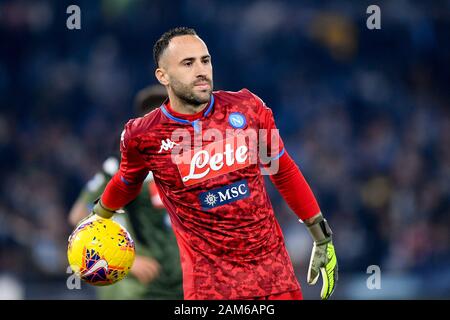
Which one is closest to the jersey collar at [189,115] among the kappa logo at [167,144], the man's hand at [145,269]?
the kappa logo at [167,144]

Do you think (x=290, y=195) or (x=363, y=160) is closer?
(x=290, y=195)

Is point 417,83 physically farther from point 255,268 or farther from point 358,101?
point 255,268

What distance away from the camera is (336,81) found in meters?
14.8

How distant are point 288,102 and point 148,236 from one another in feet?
22.6

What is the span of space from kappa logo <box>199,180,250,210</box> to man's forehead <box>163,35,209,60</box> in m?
0.83

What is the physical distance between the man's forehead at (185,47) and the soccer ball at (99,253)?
1208 mm

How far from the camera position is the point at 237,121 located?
226 inches

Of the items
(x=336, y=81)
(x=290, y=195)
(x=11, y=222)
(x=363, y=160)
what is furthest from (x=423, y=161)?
(x=290, y=195)

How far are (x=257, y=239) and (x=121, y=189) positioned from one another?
1033 mm

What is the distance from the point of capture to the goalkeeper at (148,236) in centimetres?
794

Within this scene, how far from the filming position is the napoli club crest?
18.8 ft

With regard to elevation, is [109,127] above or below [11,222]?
above

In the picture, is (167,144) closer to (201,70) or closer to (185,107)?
(185,107)

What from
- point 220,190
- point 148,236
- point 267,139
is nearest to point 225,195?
point 220,190
